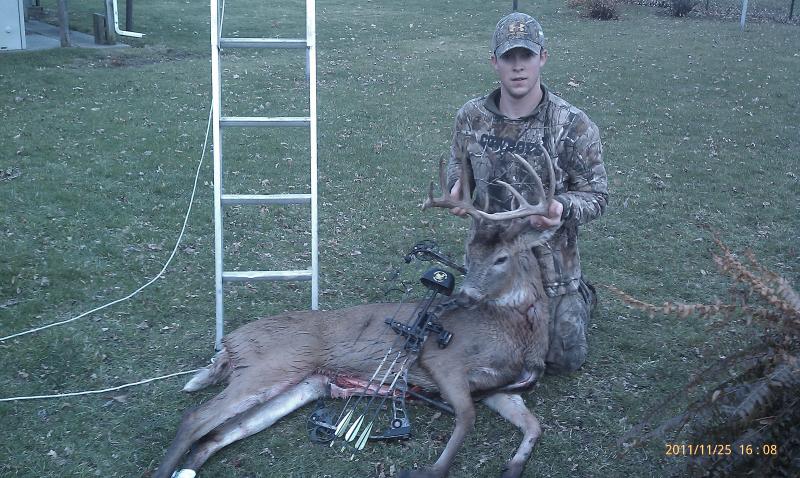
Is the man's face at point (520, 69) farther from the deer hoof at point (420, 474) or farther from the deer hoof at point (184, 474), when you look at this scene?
the deer hoof at point (184, 474)

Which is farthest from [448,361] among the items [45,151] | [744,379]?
[45,151]

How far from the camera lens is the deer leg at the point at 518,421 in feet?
12.5

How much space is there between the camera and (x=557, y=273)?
4.77 m

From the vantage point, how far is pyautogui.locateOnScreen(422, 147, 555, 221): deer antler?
4.28 m

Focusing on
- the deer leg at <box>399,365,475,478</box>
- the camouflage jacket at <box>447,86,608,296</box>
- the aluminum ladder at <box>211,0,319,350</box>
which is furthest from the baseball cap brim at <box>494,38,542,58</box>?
the deer leg at <box>399,365,475,478</box>

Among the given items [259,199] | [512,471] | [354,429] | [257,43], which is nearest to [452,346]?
[354,429]

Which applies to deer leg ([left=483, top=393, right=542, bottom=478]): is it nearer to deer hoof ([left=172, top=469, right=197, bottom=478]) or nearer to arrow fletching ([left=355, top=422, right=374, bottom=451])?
arrow fletching ([left=355, top=422, right=374, bottom=451])

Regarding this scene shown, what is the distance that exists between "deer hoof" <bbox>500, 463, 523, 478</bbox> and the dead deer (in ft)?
0.86

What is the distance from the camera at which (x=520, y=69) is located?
4.61 m

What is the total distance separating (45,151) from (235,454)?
19.7 ft

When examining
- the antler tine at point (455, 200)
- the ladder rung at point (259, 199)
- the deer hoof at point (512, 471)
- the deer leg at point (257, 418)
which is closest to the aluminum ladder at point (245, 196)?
the ladder rung at point (259, 199)

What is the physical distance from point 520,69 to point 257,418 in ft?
7.67

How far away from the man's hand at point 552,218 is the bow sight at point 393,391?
0.60m

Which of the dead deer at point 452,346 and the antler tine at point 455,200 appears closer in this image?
the dead deer at point 452,346
